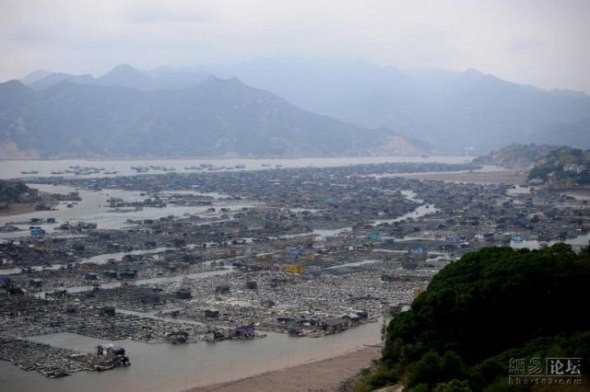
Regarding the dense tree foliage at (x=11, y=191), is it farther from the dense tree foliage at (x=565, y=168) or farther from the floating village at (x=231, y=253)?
the dense tree foliage at (x=565, y=168)

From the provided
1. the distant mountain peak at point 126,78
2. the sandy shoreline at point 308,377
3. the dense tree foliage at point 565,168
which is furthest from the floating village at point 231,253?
the distant mountain peak at point 126,78

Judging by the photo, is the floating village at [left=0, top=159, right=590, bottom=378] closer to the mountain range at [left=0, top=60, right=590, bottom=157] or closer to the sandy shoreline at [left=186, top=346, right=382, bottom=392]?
the sandy shoreline at [left=186, top=346, right=382, bottom=392]

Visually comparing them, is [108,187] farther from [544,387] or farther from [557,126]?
[557,126]

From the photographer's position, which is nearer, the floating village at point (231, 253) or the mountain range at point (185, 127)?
the floating village at point (231, 253)

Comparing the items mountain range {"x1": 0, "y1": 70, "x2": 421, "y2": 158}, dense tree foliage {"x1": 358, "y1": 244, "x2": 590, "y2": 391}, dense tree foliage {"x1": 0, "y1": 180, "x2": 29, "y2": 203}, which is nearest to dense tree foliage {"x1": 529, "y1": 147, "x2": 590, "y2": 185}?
dense tree foliage {"x1": 0, "y1": 180, "x2": 29, "y2": 203}

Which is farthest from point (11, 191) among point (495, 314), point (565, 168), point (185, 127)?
point (185, 127)

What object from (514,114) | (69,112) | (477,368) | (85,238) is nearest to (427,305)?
(477,368)

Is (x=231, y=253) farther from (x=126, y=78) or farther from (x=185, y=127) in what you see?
(x=126, y=78)
